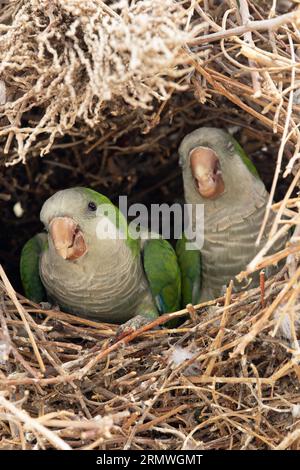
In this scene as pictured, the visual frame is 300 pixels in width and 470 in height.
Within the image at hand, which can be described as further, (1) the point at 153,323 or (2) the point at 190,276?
(2) the point at 190,276

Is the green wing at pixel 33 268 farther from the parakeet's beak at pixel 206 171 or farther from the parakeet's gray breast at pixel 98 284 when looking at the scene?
the parakeet's beak at pixel 206 171

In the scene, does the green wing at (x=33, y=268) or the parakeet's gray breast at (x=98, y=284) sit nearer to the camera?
the parakeet's gray breast at (x=98, y=284)

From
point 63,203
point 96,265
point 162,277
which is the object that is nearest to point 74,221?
point 63,203

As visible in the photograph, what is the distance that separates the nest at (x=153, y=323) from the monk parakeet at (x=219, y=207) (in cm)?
32

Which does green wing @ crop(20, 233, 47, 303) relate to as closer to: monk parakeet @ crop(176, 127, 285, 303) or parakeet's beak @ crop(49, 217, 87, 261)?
parakeet's beak @ crop(49, 217, 87, 261)

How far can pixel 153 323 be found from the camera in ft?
8.70

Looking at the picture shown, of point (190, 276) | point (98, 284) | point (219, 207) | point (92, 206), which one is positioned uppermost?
point (92, 206)

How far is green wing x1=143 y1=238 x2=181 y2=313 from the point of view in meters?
3.21

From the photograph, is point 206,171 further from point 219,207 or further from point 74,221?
point 74,221

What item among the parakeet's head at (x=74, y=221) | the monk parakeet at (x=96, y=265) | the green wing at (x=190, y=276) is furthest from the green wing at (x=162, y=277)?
the parakeet's head at (x=74, y=221)

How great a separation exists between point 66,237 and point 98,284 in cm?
33

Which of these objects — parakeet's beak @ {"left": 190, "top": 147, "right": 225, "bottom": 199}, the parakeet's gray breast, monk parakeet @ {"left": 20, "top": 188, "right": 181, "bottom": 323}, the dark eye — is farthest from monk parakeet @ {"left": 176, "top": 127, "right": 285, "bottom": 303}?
the dark eye

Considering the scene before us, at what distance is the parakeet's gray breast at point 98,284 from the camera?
3.09 meters
